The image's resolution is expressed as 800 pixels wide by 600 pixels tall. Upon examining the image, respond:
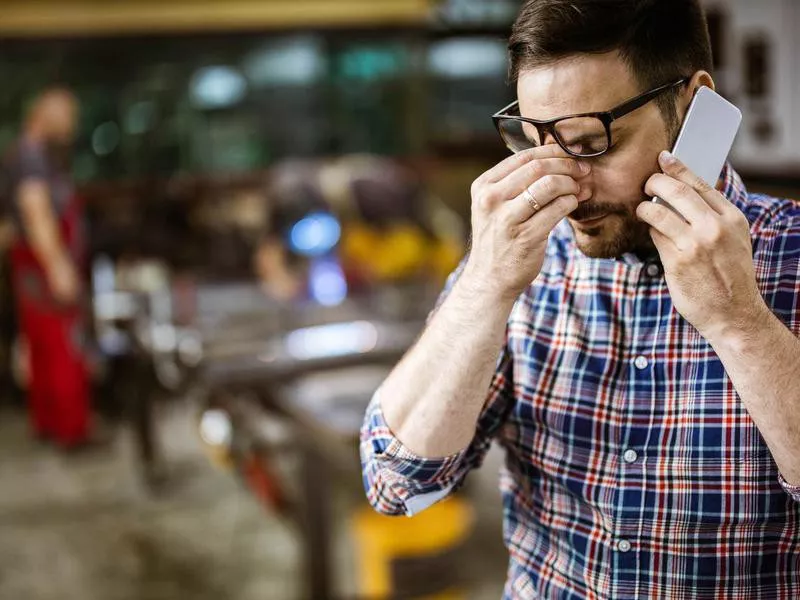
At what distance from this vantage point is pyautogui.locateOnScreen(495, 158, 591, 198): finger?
98cm

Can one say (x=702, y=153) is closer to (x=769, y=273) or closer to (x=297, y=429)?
(x=769, y=273)

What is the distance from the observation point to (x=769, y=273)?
1005 millimetres

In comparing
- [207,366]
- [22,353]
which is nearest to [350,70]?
[22,353]

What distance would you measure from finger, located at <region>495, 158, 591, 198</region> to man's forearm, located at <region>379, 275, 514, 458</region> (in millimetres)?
121

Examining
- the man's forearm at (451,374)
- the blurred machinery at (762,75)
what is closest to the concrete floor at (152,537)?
the blurred machinery at (762,75)

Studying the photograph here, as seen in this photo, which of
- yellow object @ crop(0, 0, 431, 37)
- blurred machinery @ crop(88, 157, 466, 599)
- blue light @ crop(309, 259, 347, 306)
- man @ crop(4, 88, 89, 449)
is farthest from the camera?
yellow object @ crop(0, 0, 431, 37)

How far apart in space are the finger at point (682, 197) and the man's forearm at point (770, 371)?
121 mm

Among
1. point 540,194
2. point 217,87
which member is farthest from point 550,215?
point 217,87

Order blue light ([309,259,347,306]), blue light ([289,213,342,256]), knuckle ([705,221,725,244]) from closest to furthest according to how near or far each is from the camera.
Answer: knuckle ([705,221,725,244]) < blue light ([309,259,347,306]) < blue light ([289,213,342,256])

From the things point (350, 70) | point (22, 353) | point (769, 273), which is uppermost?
point (350, 70)

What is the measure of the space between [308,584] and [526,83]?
→ 7.80ft

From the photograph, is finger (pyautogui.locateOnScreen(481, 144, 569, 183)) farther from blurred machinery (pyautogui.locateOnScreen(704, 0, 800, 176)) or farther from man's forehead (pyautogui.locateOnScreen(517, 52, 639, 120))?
blurred machinery (pyautogui.locateOnScreen(704, 0, 800, 176))

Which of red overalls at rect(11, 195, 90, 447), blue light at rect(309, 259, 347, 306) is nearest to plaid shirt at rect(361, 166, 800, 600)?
blue light at rect(309, 259, 347, 306)

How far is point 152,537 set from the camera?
12.2ft
